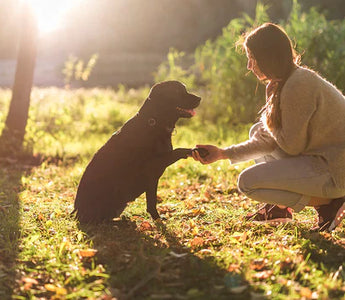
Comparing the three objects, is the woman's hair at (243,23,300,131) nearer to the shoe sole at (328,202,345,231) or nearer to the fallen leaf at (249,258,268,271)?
the shoe sole at (328,202,345,231)

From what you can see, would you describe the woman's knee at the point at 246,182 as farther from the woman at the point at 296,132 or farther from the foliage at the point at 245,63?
the foliage at the point at 245,63

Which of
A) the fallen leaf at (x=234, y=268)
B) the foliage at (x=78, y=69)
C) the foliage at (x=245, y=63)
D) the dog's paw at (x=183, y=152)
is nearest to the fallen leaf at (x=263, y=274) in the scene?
Result: the fallen leaf at (x=234, y=268)

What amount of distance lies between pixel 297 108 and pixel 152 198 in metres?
1.35

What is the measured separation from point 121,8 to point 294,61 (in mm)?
22957

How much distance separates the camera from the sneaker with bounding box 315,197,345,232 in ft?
10.6

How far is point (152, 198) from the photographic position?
3662mm

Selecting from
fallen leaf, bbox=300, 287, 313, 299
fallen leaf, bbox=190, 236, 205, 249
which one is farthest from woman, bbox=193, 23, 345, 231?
fallen leaf, bbox=300, 287, 313, 299

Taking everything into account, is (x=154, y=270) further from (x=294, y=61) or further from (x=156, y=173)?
(x=294, y=61)


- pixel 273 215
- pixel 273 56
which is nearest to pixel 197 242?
pixel 273 215

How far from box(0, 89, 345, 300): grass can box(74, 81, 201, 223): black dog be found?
0.57 ft

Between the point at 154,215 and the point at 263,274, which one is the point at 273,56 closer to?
the point at 263,274

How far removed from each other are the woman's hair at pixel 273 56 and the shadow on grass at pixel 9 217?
1.89 metres

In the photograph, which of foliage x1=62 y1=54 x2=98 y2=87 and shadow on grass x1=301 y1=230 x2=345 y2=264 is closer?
shadow on grass x1=301 y1=230 x2=345 y2=264

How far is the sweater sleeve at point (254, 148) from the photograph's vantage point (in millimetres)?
3352
